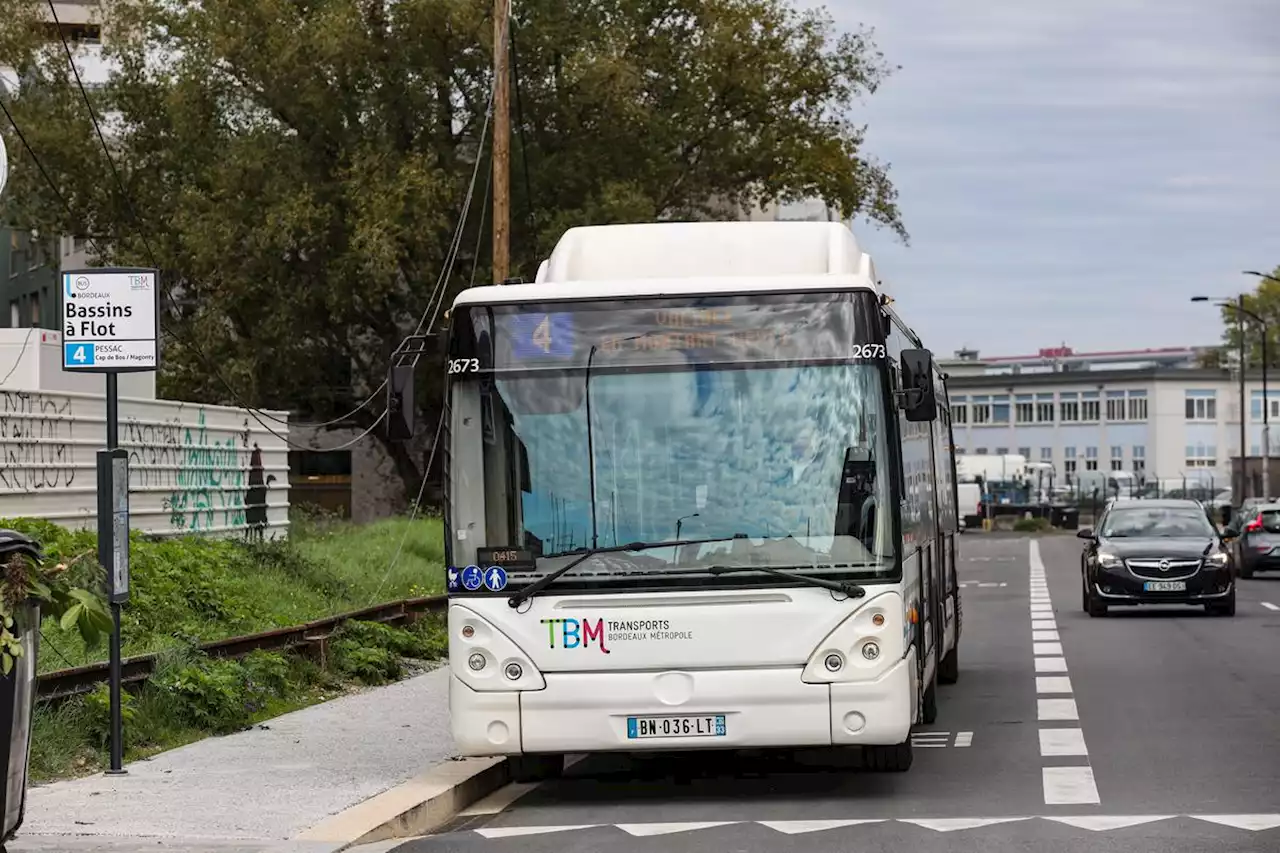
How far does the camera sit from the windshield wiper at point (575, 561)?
11867 millimetres

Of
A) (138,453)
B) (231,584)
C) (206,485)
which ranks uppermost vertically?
(138,453)

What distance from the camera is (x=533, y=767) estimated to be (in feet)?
43.2

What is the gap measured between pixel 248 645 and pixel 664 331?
6.45m

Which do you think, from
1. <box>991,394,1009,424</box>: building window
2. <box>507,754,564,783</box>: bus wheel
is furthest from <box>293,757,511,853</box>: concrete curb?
<box>991,394,1009,424</box>: building window

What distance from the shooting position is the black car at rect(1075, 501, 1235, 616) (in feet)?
93.5

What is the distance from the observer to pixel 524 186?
147ft

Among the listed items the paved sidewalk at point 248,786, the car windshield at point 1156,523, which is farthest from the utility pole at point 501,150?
the paved sidewalk at point 248,786

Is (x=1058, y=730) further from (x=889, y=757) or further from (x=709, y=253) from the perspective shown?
(x=709, y=253)

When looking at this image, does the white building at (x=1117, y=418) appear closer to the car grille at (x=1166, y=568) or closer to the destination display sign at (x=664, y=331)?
the car grille at (x=1166, y=568)

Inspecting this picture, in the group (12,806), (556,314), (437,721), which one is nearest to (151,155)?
(437,721)

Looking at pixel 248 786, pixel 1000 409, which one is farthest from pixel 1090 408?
pixel 248 786

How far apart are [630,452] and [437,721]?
14.0 feet

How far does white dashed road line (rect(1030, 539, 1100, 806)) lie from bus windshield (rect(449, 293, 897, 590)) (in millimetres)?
1527

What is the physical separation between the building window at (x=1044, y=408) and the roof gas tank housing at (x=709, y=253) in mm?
134047
